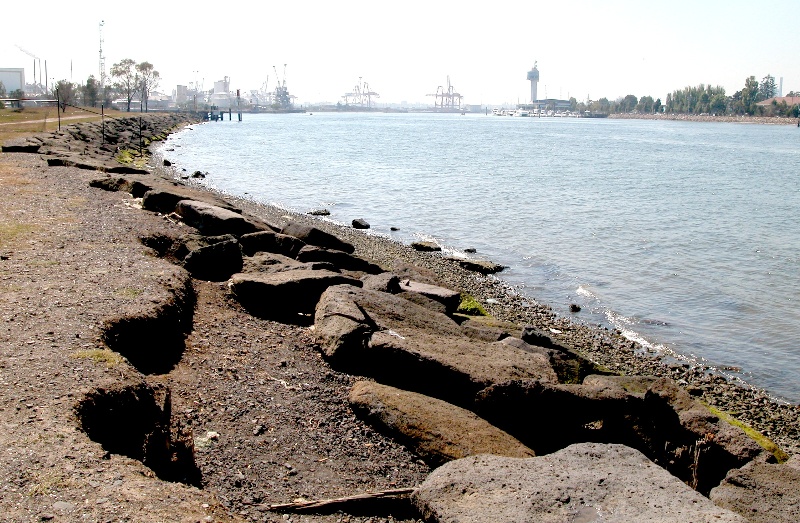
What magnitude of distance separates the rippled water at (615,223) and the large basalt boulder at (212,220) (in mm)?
6549

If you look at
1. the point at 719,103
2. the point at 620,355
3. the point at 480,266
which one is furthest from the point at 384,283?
the point at 719,103

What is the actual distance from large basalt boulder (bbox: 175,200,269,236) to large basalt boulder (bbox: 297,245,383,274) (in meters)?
1.46

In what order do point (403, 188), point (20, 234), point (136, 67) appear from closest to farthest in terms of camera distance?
point (20, 234) < point (403, 188) < point (136, 67)

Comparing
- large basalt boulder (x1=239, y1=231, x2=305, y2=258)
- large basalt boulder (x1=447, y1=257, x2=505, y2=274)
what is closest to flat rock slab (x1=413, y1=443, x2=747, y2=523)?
large basalt boulder (x1=239, y1=231, x2=305, y2=258)

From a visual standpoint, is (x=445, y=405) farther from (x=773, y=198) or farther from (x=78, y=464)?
(x=773, y=198)

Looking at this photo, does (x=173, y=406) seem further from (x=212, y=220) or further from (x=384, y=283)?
(x=212, y=220)

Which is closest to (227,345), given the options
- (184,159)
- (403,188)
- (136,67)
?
(403,188)

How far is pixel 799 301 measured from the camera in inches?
648

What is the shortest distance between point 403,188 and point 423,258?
17.5 metres

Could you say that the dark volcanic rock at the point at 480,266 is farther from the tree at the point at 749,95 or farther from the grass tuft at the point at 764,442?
the tree at the point at 749,95

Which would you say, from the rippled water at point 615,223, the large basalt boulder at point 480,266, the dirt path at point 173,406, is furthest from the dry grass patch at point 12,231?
the large basalt boulder at point 480,266

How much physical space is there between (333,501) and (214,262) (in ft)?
20.1

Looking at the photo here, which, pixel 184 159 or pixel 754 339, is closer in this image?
pixel 754 339

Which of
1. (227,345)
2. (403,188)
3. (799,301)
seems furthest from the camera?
(403,188)
